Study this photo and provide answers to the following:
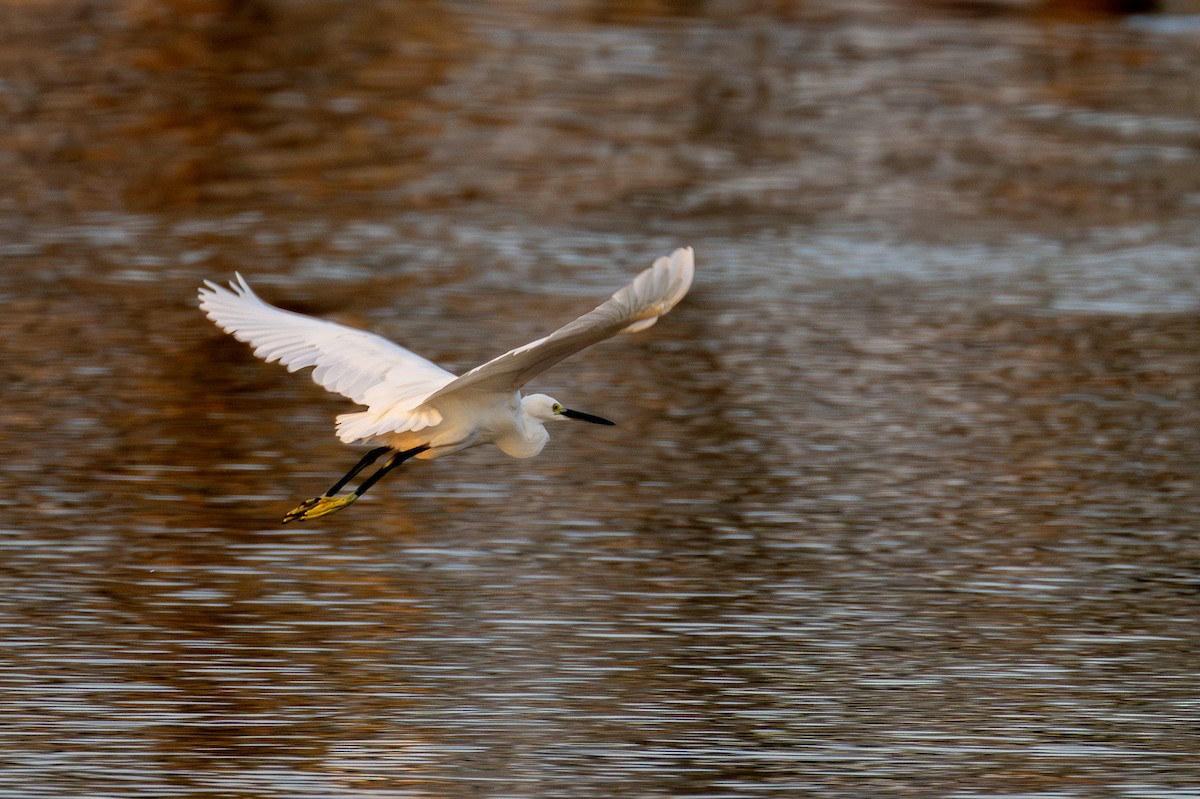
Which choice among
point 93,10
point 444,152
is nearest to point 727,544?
point 444,152

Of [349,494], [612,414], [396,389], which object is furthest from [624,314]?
[612,414]

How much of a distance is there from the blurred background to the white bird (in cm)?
66

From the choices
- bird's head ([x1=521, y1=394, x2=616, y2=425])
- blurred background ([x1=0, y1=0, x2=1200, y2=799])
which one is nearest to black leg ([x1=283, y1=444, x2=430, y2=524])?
blurred background ([x1=0, y1=0, x2=1200, y2=799])

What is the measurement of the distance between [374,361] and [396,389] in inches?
11.2

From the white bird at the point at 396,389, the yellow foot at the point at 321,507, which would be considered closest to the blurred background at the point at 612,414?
the yellow foot at the point at 321,507

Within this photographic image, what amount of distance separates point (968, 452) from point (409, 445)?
406cm

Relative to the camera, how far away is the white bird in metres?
8.26

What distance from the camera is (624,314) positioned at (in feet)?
23.0

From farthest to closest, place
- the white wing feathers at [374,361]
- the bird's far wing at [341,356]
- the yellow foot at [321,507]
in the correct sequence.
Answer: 1. the yellow foot at [321,507]
2. the bird's far wing at [341,356]
3. the white wing feathers at [374,361]

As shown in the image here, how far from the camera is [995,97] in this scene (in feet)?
74.6

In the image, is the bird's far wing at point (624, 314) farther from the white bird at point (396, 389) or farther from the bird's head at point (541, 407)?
the bird's head at point (541, 407)

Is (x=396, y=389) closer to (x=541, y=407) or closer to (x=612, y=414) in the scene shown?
(x=541, y=407)

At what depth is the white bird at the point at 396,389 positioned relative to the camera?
8258mm

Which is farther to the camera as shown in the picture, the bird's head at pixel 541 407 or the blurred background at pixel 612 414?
the bird's head at pixel 541 407
